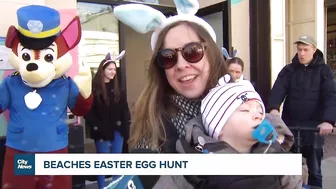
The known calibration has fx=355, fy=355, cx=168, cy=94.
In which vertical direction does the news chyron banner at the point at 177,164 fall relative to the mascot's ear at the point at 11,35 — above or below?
below

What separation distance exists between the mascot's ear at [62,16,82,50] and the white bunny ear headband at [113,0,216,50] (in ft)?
4.11

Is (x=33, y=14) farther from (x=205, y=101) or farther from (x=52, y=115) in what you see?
(x=205, y=101)

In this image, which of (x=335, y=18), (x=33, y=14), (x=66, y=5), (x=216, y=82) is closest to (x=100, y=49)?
(x=66, y=5)

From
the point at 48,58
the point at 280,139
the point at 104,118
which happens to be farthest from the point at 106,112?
the point at 280,139

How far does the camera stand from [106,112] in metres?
3.51

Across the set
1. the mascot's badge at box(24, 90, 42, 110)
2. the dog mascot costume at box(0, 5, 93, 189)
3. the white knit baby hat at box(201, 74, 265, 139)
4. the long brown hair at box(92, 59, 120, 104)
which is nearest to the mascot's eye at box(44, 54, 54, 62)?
the dog mascot costume at box(0, 5, 93, 189)

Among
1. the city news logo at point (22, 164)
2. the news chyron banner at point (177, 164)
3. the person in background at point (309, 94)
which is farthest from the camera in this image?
the person in background at point (309, 94)

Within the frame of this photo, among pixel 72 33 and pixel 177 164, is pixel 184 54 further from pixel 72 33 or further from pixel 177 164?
pixel 72 33

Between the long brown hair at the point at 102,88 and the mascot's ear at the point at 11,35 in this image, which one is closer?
the mascot's ear at the point at 11,35

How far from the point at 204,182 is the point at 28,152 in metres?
1.54

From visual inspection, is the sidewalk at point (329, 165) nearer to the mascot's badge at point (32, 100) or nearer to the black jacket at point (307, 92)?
the black jacket at point (307, 92)

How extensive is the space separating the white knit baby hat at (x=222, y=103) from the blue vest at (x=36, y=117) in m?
1.44

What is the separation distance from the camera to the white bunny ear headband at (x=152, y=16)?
1.22m

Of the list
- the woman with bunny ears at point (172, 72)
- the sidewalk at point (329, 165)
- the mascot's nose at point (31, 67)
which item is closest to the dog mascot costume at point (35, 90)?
the mascot's nose at point (31, 67)
